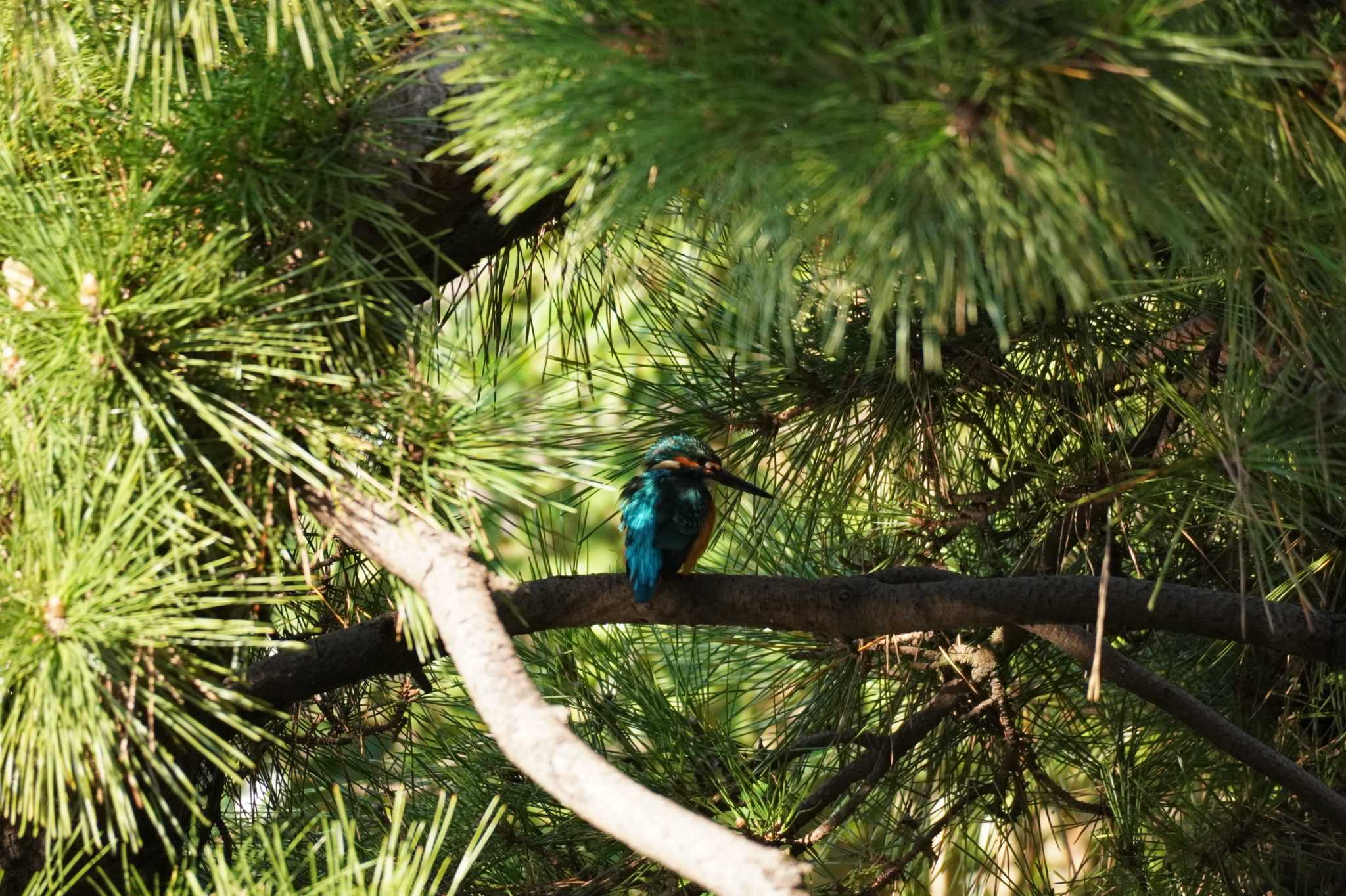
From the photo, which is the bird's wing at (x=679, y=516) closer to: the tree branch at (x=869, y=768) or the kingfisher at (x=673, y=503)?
the kingfisher at (x=673, y=503)

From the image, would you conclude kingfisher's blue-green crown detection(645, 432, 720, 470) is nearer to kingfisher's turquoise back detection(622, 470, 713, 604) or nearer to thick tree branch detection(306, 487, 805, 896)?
kingfisher's turquoise back detection(622, 470, 713, 604)

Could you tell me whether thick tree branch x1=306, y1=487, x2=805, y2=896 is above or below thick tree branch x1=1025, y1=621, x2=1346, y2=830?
below

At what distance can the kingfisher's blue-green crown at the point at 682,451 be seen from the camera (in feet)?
4.87

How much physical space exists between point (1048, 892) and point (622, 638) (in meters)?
0.60

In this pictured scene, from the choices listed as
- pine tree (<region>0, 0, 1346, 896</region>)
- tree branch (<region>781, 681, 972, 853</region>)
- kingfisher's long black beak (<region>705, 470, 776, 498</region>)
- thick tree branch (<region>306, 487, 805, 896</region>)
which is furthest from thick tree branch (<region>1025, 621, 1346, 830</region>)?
thick tree branch (<region>306, 487, 805, 896</region>)

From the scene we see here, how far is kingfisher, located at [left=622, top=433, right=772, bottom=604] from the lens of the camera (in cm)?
143

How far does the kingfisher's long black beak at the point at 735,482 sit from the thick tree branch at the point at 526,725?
27.3 inches

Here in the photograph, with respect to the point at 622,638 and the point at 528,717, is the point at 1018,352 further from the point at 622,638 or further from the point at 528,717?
the point at 528,717

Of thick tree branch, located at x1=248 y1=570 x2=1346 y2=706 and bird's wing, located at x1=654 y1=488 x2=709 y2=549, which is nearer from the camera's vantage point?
thick tree branch, located at x1=248 y1=570 x2=1346 y2=706

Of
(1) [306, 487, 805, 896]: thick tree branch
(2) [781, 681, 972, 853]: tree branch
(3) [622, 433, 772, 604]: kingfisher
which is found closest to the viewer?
(1) [306, 487, 805, 896]: thick tree branch

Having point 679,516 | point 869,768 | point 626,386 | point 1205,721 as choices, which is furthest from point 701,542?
point 1205,721

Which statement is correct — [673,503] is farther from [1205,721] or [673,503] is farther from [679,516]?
[1205,721]

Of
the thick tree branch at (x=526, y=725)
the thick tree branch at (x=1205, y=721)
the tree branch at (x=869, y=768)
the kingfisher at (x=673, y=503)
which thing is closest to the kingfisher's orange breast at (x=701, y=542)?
the kingfisher at (x=673, y=503)

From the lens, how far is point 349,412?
32.6 inches
